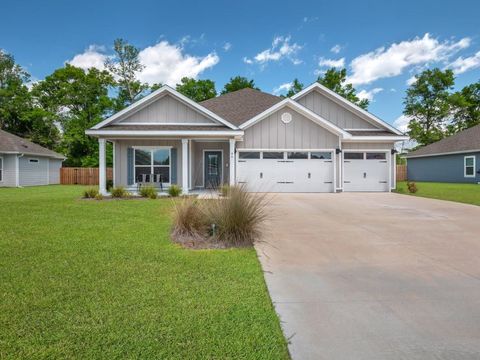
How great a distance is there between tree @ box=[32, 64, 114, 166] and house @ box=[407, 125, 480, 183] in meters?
32.8

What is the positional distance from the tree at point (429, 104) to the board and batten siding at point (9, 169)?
141 feet

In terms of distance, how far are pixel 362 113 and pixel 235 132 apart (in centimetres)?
823

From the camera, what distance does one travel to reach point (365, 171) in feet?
52.9

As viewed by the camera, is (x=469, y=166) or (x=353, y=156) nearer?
(x=353, y=156)

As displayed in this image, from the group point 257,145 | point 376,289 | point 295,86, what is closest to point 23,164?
point 257,145

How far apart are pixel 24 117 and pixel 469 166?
42757 millimetres

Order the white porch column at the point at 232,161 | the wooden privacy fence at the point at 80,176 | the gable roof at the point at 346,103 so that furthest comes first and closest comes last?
the wooden privacy fence at the point at 80,176 → the gable roof at the point at 346,103 → the white porch column at the point at 232,161

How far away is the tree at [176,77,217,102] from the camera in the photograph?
30.3 m

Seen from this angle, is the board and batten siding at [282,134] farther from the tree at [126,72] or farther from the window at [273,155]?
the tree at [126,72]

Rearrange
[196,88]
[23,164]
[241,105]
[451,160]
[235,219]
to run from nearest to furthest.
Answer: [235,219], [241,105], [23,164], [451,160], [196,88]

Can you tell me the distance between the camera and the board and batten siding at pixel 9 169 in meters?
20.6

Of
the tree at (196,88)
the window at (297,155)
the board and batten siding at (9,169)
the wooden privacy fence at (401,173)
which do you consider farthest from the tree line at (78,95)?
the window at (297,155)

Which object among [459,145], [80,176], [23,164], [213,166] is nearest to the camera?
[213,166]

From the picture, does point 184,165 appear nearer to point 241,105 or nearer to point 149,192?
point 149,192
